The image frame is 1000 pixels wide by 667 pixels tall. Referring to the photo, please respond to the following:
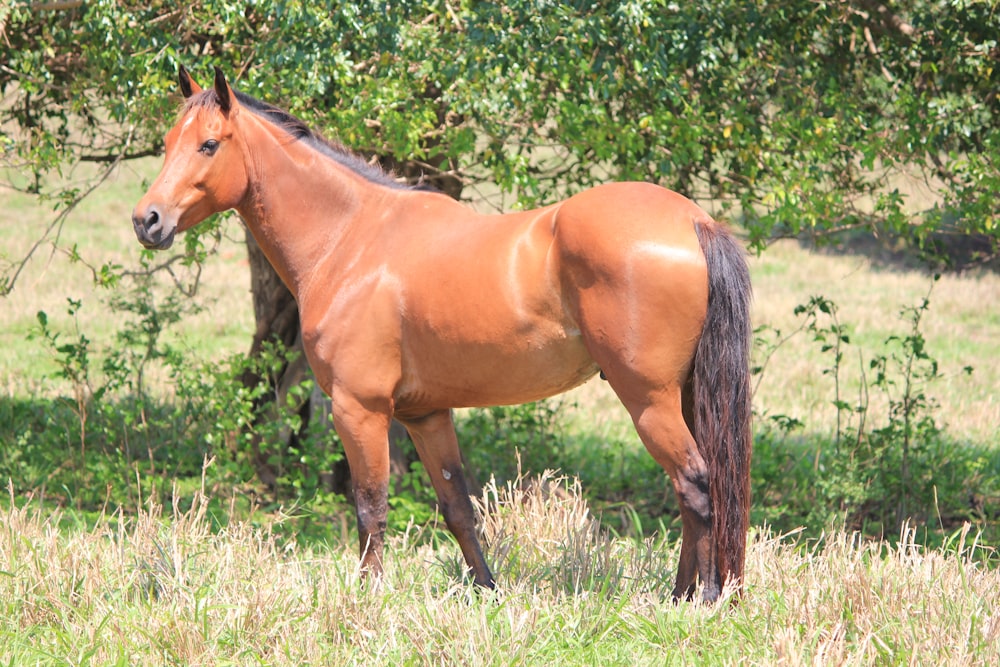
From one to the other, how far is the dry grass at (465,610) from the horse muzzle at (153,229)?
1230mm

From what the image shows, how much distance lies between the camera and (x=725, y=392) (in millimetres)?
3863

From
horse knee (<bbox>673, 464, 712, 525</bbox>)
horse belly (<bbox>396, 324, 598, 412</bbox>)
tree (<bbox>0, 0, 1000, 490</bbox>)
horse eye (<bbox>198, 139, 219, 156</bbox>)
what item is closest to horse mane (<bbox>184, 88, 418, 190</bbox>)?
horse eye (<bbox>198, 139, 219, 156</bbox>)

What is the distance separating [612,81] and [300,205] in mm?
1806

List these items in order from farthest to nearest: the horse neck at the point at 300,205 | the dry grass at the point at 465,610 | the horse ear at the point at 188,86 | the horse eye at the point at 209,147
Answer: the horse neck at the point at 300,205
the horse ear at the point at 188,86
the horse eye at the point at 209,147
the dry grass at the point at 465,610

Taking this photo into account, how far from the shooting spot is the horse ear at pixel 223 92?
4.11 m

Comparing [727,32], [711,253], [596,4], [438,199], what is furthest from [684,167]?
[711,253]

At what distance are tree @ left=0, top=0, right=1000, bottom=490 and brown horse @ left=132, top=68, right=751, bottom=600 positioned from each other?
972 millimetres

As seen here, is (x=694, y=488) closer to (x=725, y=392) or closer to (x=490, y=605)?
(x=725, y=392)

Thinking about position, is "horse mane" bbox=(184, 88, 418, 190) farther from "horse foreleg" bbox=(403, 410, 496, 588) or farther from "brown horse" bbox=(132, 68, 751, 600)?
"horse foreleg" bbox=(403, 410, 496, 588)

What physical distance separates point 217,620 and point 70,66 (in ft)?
15.3

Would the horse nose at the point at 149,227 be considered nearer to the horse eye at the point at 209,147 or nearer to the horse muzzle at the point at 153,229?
the horse muzzle at the point at 153,229

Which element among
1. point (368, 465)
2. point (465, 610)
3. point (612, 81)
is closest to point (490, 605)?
point (465, 610)

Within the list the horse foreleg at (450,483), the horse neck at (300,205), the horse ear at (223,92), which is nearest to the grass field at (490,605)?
the horse foreleg at (450,483)

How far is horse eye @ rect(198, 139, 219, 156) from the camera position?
166 inches
